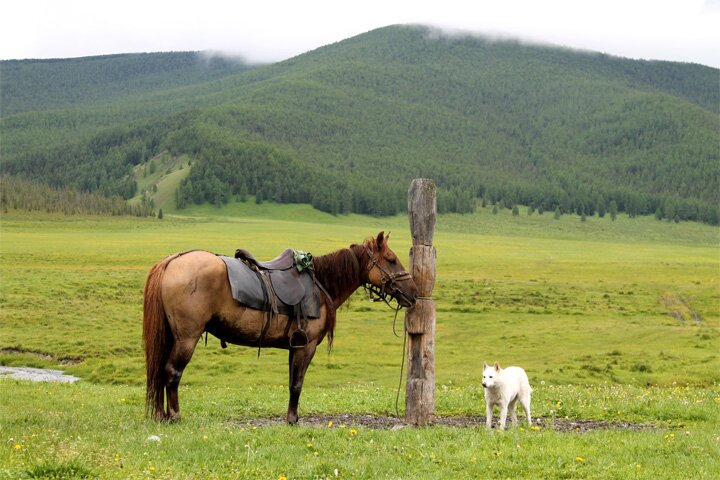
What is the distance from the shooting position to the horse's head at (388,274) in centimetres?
1453

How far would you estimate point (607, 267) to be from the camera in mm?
86125

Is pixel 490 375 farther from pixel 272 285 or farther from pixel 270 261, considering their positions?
pixel 270 261

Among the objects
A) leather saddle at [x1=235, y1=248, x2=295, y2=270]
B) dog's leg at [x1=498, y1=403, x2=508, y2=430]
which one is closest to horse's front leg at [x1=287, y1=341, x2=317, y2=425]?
leather saddle at [x1=235, y1=248, x2=295, y2=270]

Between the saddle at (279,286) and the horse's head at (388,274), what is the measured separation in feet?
3.90

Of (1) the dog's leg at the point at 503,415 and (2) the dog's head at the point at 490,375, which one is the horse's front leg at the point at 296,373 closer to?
(2) the dog's head at the point at 490,375

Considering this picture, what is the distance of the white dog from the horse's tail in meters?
5.78

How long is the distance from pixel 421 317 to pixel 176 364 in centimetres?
466

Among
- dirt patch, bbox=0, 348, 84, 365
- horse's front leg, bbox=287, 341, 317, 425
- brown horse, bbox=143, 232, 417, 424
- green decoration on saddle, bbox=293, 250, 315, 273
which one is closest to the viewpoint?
brown horse, bbox=143, 232, 417, 424

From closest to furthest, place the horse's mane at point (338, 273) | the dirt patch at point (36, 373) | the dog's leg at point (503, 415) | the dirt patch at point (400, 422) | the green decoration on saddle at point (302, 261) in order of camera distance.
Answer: the dog's leg at point (503, 415) < the green decoration on saddle at point (302, 261) < the horse's mane at point (338, 273) < the dirt patch at point (400, 422) < the dirt patch at point (36, 373)

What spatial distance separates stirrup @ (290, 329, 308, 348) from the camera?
Answer: 14023mm

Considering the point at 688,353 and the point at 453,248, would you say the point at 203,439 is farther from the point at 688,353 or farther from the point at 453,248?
the point at 453,248

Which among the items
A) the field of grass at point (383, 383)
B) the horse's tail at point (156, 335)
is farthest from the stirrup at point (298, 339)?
the horse's tail at point (156, 335)

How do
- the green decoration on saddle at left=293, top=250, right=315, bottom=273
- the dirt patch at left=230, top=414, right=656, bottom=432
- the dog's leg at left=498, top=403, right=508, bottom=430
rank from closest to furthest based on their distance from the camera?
the dog's leg at left=498, top=403, right=508, bottom=430 < the green decoration on saddle at left=293, top=250, right=315, bottom=273 < the dirt patch at left=230, top=414, right=656, bottom=432

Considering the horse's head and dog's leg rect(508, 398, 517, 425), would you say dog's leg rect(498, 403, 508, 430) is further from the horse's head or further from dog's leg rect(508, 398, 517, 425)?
the horse's head
